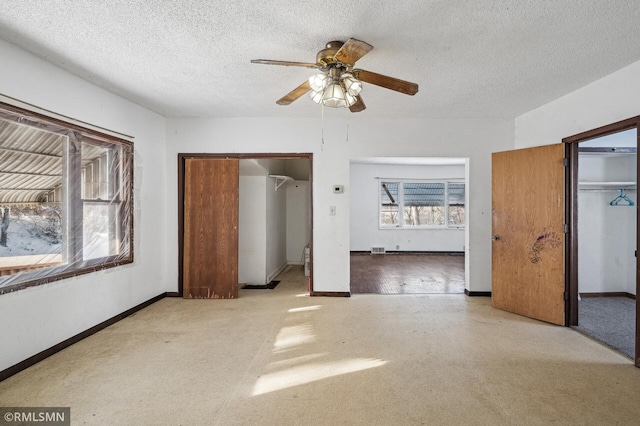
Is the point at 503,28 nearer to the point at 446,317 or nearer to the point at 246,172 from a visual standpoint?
the point at 446,317

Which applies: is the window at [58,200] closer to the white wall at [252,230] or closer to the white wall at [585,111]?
the white wall at [252,230]

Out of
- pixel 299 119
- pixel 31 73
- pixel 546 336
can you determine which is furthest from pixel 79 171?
pixel 546 336

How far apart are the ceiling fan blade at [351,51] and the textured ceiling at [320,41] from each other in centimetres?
25

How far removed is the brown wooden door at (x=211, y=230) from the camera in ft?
13.8

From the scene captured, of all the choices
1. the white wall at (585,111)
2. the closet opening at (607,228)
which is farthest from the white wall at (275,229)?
the closet opening at (607,228)

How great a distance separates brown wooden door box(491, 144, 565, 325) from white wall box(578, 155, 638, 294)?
4.54ft

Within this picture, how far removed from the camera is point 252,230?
4.90 meters

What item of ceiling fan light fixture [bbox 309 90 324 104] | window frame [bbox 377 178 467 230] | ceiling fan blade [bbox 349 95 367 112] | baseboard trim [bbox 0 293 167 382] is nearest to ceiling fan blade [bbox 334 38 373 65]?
ceiling fan light fixture [bbox 309 90 324 104]

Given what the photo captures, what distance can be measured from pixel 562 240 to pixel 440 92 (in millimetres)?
2083

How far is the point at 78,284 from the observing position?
286 cm

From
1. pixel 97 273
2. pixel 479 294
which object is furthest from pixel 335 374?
pixel 479 294

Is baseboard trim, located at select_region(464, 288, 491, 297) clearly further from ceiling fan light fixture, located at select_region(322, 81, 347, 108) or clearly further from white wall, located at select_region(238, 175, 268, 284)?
ceiling fan light fixture, located at select_region(322, 81, 347, 108)

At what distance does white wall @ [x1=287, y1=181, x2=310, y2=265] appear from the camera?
6633mm

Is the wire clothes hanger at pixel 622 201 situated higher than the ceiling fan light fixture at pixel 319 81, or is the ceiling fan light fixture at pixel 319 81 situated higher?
the ceiling fan light fixture at pixel 319 81
